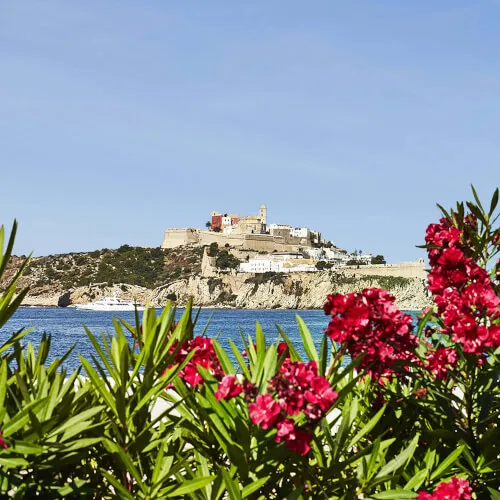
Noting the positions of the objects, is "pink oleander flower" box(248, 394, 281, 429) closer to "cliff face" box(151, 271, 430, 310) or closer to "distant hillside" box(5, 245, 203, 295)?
"cliff face" box(151, 271, 430, 310)

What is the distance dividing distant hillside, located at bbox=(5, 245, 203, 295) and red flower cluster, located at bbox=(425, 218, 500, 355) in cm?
8885

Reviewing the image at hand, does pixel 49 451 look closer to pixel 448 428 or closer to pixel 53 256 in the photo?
pixel 448 428

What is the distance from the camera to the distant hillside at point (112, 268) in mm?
93312

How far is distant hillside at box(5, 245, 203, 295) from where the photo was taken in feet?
306

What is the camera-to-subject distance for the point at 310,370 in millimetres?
1568

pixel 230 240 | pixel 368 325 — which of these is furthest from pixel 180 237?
pixel 368 325

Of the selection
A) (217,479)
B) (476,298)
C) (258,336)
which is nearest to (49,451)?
(217,479)

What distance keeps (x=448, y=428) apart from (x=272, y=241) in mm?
99325

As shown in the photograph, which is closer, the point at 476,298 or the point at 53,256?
the point at 476,298

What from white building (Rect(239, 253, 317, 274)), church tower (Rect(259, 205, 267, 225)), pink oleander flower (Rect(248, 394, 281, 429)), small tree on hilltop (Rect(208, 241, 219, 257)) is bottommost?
pink oleander flower (Rect(248, 394, 281, 429))

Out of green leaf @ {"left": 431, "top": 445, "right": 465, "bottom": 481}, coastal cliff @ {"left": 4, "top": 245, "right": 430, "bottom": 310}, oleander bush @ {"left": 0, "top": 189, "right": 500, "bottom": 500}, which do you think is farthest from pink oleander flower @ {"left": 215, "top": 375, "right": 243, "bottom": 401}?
coastal cliff @ {"left": 4, "top": 245, "right": 430, "bottom": 310}

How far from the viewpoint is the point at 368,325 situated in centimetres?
189

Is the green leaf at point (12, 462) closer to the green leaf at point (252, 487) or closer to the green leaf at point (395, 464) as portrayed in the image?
the green leaf at point (252, 487)

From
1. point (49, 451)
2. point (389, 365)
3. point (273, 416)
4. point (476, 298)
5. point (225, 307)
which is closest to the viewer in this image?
point (273, 416)
